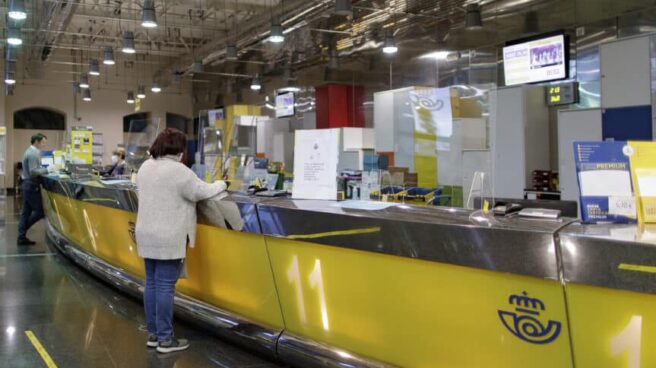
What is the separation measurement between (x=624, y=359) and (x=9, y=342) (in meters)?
3.59

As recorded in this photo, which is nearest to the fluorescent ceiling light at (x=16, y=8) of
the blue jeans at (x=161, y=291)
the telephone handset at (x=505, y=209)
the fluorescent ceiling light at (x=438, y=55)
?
the blue jeans at (x=161, y=291)

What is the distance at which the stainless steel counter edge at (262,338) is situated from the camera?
294cm

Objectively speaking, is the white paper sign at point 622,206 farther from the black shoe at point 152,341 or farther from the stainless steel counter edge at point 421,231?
the black shoe at point 152,341

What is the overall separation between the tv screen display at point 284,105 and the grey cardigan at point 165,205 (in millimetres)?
13326

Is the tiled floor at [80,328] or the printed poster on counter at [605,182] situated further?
the tiled floor at [80,328]

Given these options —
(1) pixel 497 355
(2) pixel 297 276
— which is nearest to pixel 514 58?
(2) pixel 297 276

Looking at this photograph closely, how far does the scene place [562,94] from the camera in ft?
27.2

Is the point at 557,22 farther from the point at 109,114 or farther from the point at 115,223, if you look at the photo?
the point at 109,114

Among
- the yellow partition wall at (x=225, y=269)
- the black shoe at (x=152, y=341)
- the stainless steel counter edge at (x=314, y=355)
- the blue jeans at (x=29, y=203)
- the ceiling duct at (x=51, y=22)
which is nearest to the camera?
the stainless steel counter edge at (x=314, y=355)

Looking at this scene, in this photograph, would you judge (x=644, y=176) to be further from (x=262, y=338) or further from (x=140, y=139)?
(x=140, y=139)

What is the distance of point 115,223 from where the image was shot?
541 cm

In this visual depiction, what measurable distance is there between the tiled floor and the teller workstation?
0.59 feet

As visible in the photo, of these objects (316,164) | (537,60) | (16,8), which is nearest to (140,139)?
(16,8)

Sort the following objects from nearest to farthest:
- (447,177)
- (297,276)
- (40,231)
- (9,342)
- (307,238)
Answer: (307,238)
(297,276)
(9,342)
(447,177)
(40,231)
